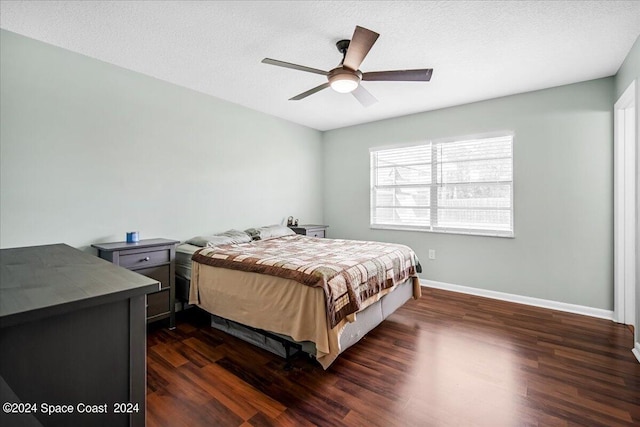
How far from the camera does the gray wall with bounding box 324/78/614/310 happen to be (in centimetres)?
322

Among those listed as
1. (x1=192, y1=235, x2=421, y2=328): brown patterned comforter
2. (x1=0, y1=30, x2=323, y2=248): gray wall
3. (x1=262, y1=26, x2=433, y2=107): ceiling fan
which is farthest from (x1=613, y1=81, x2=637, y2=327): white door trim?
(x1=0, y1=30, x2=323, y2=248): gray wall

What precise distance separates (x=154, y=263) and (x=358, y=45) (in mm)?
2567

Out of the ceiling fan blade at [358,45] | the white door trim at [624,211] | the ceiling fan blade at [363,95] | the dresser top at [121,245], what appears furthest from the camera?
the white door trim at [624,211]

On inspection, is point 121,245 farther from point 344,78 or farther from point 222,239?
point 344,78

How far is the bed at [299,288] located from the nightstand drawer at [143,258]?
0.84 feet

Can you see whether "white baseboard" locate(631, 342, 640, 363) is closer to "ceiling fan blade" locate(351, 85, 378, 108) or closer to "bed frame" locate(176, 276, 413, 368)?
"bed frame" locate(176, 276, 413, 368)

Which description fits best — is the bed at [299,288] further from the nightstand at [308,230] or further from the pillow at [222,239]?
the nightstand at [308,230]

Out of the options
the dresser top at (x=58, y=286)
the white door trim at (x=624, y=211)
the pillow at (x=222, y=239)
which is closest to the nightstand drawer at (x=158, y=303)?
the pillow at (x=222, y=239)

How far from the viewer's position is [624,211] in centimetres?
301

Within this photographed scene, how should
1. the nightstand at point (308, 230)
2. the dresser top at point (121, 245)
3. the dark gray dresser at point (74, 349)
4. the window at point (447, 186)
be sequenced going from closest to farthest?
1. the dark gray dresser at point (74, 349)
2. the dresser top at point (121, 245)
3. the window at point (447, 186)
4. the nightstand at point (308, 230)

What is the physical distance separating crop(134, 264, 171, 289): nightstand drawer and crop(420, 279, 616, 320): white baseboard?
11.1ft

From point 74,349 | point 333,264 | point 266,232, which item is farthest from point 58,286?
point 266,232

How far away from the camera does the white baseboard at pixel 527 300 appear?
3.24m

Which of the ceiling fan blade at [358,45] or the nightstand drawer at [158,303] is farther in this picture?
the nightstand drawer at [158,303]
